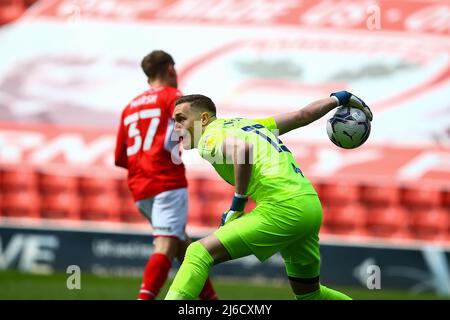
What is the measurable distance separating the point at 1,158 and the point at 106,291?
348 centimetres

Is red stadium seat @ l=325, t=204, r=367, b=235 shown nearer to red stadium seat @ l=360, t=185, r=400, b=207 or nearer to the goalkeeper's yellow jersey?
red stadium seat @ l=360, t=185, r=400, b=207

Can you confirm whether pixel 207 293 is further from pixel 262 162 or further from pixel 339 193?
pixel 339 193

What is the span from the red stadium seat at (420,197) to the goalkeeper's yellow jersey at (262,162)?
21.3ft

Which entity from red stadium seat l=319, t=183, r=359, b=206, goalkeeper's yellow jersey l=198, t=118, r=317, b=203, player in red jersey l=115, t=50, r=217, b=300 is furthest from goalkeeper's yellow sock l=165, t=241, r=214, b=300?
red stadium seat l=319, t=183, r=359, b=206

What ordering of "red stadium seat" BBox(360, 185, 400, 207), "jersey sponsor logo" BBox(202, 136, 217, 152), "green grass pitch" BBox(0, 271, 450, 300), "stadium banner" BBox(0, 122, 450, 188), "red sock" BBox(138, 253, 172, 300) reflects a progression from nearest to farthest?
"jersey sponsor logo" BBox(202, 136, 217, 152), "red sock" BBox(138, 253, 172, 300), "green grass pitch" BBox(0, 271, 450, 300), "stadium banner" BBox(0, 122, 450, 188), "red stadium seat" BBox(360, 185, 400, 207)

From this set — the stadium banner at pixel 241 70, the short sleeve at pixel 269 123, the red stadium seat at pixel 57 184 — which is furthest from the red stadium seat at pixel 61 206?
the short sleeve at pixel 269 123

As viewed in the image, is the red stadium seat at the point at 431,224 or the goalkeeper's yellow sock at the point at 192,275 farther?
the red stadium seat at the point at 431,224

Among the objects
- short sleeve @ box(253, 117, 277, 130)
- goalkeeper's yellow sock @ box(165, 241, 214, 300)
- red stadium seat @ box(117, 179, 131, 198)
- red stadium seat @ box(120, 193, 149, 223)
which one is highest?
red stadium seat @ box(117, 179, 131, 198)

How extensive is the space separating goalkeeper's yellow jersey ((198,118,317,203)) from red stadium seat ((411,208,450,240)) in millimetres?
6503

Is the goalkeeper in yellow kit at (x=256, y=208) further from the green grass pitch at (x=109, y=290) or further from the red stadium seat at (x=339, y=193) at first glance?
the red stadium seat at (x=339, y=193)

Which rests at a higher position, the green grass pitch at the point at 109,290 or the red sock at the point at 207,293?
the green grass pitch at the point at 109,290

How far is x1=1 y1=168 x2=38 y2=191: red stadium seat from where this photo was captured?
10.7 meters

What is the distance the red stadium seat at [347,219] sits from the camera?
1055 cm
